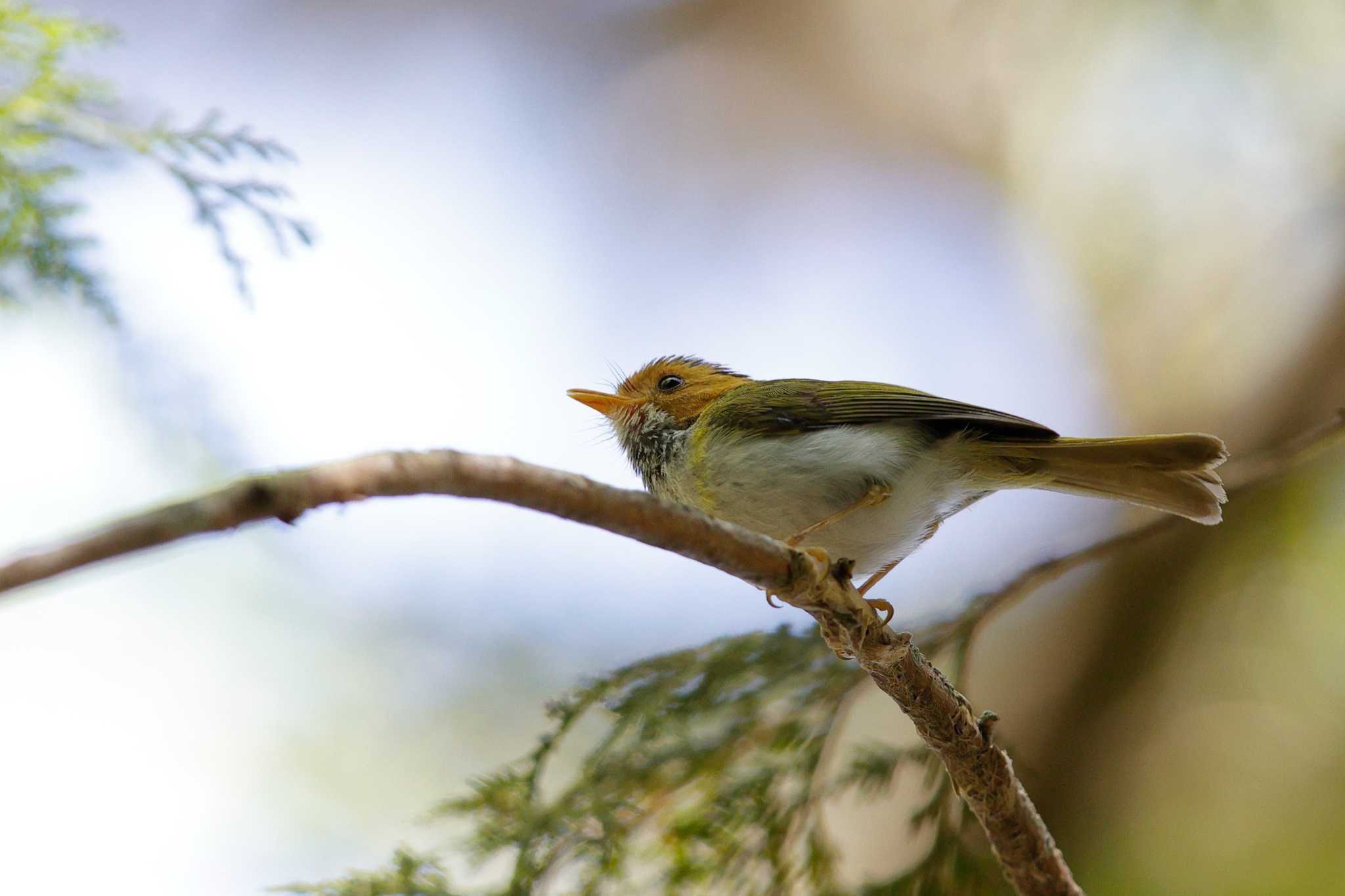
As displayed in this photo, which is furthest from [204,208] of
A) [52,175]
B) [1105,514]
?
[1105,514]

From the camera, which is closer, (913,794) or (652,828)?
(652,828)

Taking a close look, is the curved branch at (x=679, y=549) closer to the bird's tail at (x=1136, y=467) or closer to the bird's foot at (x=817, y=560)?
the bird's foot at (x=817, y=560)

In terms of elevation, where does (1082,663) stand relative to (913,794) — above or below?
above

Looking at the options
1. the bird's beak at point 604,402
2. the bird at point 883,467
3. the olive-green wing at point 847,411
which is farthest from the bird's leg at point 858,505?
the bird's beak at point 604,402

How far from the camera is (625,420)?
3934mm

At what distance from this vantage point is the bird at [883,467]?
3.18 meters

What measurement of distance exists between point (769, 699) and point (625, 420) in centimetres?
117

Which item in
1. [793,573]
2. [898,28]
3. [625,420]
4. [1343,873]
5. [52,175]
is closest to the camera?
[793,573]

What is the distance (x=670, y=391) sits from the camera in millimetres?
4062

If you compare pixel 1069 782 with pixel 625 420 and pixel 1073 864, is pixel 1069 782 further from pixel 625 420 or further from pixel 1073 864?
pixel 625 420

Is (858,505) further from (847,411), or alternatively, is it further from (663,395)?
(663,395)

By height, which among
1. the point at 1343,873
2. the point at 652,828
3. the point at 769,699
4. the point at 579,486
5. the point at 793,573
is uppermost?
the point at 579,486

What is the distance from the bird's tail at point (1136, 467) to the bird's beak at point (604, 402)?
4.25 feet

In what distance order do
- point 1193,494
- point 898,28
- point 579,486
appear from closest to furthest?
point 579,486 → point 1193,494 → point 898,28
